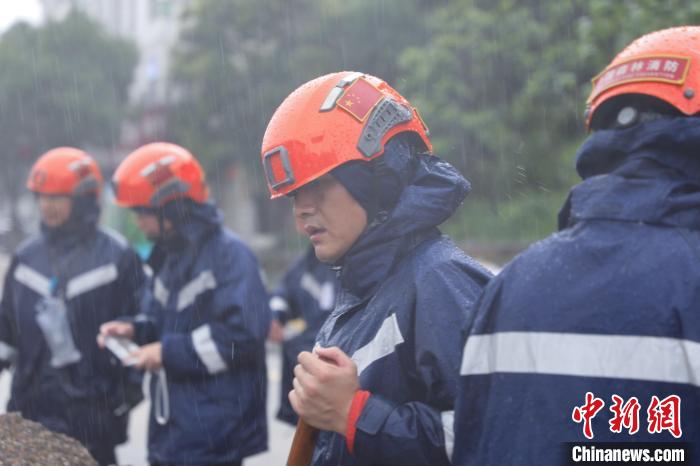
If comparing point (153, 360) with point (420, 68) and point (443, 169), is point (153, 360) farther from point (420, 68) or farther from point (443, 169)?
point (420, 68)

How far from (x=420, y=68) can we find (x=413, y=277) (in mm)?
13468

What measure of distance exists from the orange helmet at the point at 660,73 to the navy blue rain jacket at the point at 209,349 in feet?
8.37

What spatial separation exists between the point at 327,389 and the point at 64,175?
11.2 ft

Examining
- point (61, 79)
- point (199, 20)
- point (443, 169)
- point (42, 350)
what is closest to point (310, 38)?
point (199, 20)

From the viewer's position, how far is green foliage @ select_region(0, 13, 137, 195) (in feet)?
91.8

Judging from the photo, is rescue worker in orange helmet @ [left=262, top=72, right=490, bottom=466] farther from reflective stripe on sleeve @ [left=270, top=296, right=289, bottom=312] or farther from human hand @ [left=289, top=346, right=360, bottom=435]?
reflective stripe on sleeve @ [left=270, top=296, right=289, bottom=312]

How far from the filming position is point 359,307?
7.86ft

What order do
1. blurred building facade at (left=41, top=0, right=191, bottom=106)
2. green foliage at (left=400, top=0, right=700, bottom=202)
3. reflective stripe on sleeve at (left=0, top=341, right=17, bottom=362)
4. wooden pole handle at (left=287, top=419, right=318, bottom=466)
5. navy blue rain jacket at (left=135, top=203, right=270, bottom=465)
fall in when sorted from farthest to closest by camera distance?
blurred building facade at (left=41, top=0, right=191, bottom=106), green foliage at (left=400, top=0, right=700, bottom=202), reflective stripe on sleeve at (left=0, top=341, right=17, bottom=362), navy blue rain jacket at (left=135, top=203, right=270, bottom=465), wooden pole handle at (left=287, top=419, right=318, bottom=466)

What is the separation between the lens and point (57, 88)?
28219 millimetres

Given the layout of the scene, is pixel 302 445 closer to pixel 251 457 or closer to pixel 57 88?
pixel 251 457

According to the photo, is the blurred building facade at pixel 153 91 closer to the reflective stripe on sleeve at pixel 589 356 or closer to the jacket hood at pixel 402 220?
the jacket hood at pixel 402 220

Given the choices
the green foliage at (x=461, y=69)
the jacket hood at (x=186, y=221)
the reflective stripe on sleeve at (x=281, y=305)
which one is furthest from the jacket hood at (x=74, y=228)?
the green foliage at (x=461, y=69)

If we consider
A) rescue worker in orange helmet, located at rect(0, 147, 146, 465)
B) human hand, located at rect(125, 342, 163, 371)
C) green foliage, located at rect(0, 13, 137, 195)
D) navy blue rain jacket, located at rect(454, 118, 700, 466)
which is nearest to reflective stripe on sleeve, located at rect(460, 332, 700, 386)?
navy blue rain jacket, located at rect(454, 118, 700, 466)

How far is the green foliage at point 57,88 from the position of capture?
2797 cm
